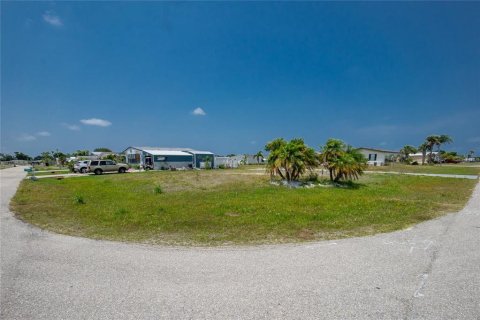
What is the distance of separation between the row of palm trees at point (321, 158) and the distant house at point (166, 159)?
1005 inches

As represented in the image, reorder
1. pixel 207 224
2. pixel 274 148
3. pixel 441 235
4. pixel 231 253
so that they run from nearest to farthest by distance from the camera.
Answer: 1. pixel 231 253
2. pixel 441 235
3. pixel 207 224
4. pixel 274 148

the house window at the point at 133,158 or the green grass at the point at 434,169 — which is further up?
the house window at the point at 133,158

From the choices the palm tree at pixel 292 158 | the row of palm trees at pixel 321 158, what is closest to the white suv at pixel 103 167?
the palm tree at pixel 292 158

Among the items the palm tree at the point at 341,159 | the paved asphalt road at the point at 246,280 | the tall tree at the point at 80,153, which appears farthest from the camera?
the tall tree at the point at 80,153

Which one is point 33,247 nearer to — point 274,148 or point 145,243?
point 145,243

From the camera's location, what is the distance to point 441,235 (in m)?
6.31

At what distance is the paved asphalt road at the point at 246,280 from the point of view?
10.7 ft

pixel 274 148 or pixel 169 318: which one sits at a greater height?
pixel 274 148

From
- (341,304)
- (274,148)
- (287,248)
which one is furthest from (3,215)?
(274,148)

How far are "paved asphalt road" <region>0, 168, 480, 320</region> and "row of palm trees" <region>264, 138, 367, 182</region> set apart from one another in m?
12.5

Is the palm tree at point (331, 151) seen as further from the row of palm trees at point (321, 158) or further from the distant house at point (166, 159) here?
the distant house at point (166, 159)

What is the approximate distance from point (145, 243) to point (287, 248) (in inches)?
135

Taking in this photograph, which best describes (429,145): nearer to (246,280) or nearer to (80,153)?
(246,280)

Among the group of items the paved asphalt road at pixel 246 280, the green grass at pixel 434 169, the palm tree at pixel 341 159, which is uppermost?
the palm tree at pixel 341 159
